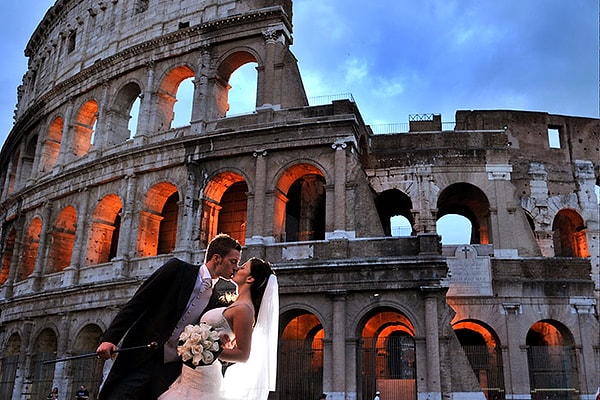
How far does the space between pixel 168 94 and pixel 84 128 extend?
4.31 metres

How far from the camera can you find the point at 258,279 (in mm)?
4039

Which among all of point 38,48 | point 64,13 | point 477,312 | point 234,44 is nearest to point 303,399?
point 477,312

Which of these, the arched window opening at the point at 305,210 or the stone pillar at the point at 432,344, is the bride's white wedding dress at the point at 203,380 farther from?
the arched window opening at the point at 305,210

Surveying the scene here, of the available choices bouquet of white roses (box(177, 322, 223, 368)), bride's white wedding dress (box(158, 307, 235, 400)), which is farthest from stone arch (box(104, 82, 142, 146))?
bouquet of white roses (box(177, 322, 223, 368))

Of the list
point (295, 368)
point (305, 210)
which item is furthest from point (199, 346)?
point (305, 210)

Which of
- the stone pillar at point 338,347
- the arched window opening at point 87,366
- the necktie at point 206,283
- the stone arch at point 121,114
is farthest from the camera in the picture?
the stone arch at point 121,114

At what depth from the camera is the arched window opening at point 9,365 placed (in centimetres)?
1883

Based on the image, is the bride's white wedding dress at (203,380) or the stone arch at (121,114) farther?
the stone arch at (121,114)

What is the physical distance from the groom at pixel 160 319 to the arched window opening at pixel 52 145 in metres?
20.3

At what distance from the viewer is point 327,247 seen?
1462 centimetres

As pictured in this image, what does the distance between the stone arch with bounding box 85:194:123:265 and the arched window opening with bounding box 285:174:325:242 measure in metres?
5.22

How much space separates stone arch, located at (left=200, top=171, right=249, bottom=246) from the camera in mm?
16453

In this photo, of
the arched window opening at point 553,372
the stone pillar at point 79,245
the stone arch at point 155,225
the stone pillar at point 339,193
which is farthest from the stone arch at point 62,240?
the arched window opening at point 553,372

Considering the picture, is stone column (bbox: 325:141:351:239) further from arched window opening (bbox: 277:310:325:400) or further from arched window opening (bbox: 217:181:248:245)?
arched window opening (bbox: 217:181:248:245)
